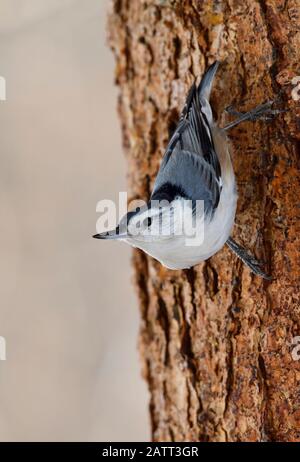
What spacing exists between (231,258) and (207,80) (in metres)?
0.53

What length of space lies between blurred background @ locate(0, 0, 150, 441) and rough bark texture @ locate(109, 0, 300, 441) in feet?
4.66

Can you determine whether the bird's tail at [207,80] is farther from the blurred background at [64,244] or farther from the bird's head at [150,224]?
the blurred background at [64,244]

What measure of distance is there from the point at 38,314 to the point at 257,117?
230cm

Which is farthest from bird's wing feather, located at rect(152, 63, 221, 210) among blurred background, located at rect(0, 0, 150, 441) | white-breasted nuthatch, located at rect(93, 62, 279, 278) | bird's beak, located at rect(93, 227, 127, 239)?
blurred background, located at rect(0, 0, 150, 441)

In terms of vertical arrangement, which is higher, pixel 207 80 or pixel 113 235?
pixel 207 80

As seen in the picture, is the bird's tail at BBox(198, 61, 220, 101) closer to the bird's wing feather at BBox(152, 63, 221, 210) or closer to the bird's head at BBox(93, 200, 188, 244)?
the bird's wing feather at BBox(152, 63, 221, 210)

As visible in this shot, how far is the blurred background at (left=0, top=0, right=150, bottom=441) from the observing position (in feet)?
12.4

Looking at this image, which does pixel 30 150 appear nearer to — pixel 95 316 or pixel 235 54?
pixel 95 316

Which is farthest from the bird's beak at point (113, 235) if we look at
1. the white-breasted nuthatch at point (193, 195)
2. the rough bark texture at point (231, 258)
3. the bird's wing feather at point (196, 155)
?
the rough bark texture at point (231, 258)

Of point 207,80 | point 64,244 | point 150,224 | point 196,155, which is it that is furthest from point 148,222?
point 64,244

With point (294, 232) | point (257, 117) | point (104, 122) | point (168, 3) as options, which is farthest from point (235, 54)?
point (104, 122)

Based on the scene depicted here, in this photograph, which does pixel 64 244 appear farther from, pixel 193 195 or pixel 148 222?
pixel 148 222

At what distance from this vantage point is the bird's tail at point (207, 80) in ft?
6.49

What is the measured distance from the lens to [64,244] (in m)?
3.86
